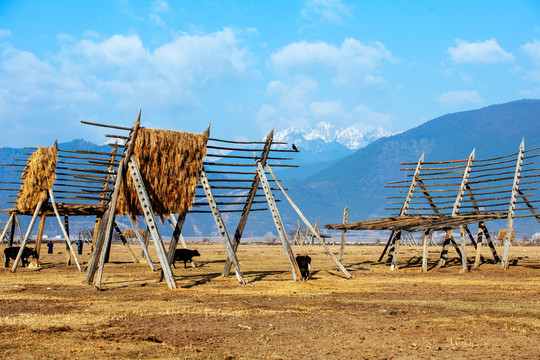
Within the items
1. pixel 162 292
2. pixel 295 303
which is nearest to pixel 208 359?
pixel 295 303

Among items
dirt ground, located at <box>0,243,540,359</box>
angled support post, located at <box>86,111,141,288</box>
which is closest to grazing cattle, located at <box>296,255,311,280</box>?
dirt ground, located at <box>0,243,540,359</box>

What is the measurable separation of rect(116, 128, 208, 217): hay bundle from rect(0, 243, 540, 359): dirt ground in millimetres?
2507

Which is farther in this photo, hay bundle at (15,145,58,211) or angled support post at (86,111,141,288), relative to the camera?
hay bundle at (15,145,58,211)

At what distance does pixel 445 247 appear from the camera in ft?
74.6

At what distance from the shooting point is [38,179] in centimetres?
2202

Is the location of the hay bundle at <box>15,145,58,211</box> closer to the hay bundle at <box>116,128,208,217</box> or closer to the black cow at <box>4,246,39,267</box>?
the black cow at <box>4,246,39,267</box>

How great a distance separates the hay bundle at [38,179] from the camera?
22.0 meters

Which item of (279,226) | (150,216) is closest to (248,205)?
(279,226)

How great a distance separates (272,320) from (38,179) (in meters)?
15.2

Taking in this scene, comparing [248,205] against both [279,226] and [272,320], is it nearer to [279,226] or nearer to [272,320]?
[279,226]

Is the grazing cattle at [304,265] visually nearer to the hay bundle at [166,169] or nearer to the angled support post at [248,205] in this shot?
the angled support post at [248,205]

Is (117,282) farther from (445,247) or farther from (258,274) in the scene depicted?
(445,247)

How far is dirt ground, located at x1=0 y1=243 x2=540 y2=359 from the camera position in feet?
25.4

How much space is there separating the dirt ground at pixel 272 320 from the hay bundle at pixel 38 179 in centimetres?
565
